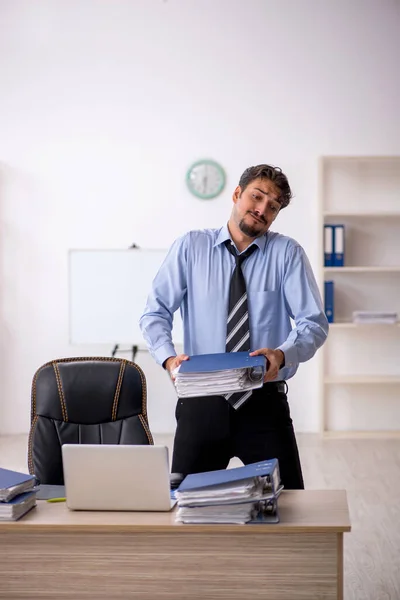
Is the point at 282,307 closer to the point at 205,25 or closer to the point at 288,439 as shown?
the point at 288,439

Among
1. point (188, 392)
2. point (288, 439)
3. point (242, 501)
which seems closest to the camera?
point (242, 501)

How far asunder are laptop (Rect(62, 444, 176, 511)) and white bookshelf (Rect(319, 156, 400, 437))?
4.17 metres

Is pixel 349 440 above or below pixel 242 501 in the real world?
below

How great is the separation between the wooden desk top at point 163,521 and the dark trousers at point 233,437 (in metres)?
0.45

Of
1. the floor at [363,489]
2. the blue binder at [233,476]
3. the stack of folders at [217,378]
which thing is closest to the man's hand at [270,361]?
the stack of folders at [217,378]

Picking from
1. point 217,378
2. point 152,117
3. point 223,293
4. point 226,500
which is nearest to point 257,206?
point 223,293

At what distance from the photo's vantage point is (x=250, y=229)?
2.71m

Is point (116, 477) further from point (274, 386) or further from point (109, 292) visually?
point (109, 292)

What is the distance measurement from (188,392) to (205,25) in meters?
4.50

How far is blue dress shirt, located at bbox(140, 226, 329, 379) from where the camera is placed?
276 centimetres

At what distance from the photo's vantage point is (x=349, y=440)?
19.9 feet

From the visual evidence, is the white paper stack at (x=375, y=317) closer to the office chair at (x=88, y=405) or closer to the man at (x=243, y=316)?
the man at (x=243, y=316)

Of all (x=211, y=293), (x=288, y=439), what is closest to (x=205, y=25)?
(x=211, y=293)

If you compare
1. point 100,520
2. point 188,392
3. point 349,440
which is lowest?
point 349,440
